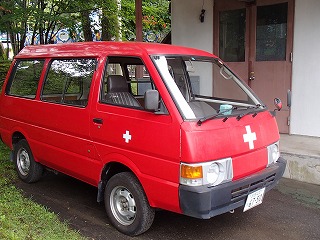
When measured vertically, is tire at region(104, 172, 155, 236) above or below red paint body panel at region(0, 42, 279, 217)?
below

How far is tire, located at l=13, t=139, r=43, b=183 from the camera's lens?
5.17m

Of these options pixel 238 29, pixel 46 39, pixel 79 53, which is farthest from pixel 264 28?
pixel 46 39

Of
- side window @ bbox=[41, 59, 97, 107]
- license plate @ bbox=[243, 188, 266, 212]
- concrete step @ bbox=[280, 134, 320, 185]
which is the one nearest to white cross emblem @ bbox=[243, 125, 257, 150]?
license plate @ bbox=[243, 188, 266, 212]

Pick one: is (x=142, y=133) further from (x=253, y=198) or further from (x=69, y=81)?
(x=69, y=81)

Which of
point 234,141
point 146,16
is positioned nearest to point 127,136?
point 234,141

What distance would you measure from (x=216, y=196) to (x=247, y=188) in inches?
18.2

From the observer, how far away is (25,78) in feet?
17.3

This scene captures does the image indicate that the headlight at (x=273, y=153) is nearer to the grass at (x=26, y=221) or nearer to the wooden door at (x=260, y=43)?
the grass at (x=26, y=221)

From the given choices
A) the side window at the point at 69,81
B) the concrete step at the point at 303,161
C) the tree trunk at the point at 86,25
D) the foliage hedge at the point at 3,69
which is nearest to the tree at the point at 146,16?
the tree trunk at the point at 86,25

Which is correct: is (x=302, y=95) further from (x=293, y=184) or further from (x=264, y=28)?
(x=293, y=184)

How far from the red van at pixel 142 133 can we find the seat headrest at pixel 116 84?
0.01 m

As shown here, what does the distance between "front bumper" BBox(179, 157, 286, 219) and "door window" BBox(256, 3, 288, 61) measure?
153 inches

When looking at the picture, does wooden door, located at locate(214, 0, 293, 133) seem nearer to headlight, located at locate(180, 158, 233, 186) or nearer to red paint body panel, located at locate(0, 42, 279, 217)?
red paint body panel, located at locate(0, 42, 279, 217)

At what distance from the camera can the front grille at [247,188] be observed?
330 centimetres
